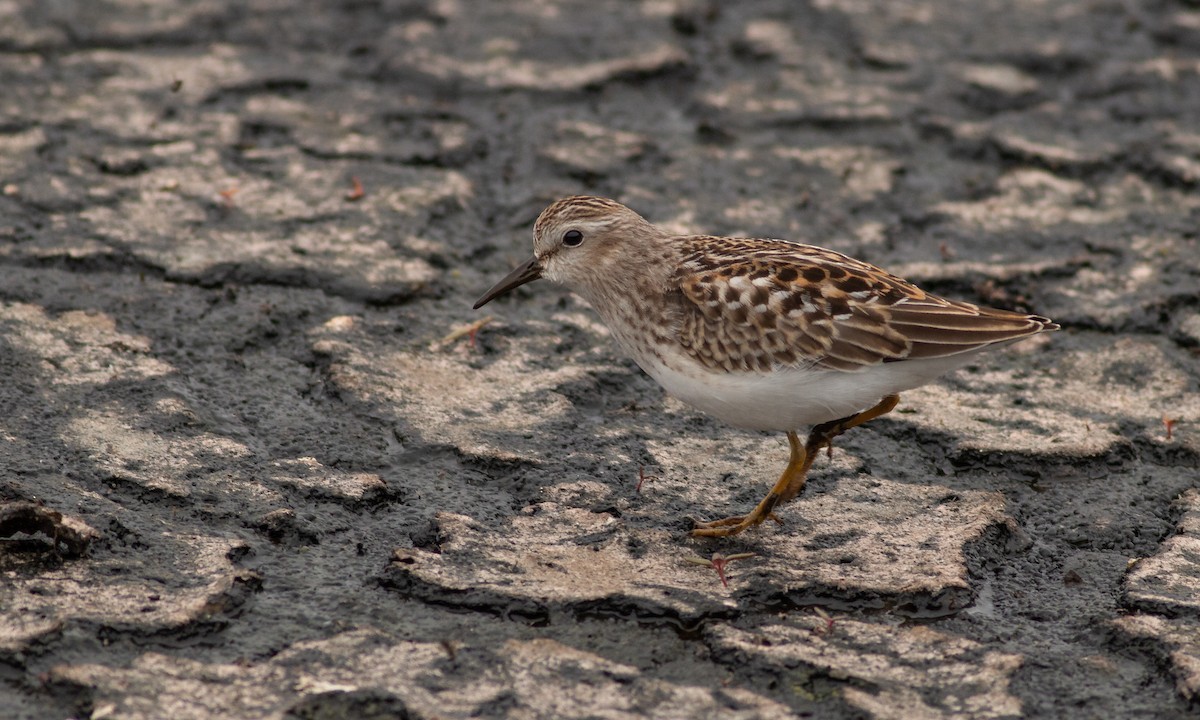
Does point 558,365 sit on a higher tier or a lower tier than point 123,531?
higher

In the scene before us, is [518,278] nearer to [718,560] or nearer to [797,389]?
[797,389]

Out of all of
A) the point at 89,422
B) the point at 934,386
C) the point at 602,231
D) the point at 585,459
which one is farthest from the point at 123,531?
the point at 934,386

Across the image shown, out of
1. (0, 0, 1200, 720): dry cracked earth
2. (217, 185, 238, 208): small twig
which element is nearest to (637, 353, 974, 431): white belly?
(0, 0, 1200, 720): dry cracked earth

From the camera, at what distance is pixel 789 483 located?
4.70 metres

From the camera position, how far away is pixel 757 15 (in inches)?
340

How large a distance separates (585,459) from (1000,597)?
5.14ft

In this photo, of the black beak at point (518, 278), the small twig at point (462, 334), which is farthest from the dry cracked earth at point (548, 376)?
the black beak at point (518, 278)

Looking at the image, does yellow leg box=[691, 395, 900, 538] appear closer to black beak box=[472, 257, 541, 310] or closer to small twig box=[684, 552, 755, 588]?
small twig box=[684, 552, 755, 588]

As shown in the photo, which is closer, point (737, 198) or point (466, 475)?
point (466, 475)

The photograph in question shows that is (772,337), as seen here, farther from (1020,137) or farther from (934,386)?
(1020,137)

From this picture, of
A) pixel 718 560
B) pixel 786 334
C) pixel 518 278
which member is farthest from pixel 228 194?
pixel 718 560

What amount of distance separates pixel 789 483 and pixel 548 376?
4.20 feet

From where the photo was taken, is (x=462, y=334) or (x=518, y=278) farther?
(x=462, y=334)

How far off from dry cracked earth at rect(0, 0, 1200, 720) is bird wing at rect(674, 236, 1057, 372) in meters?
0.62
